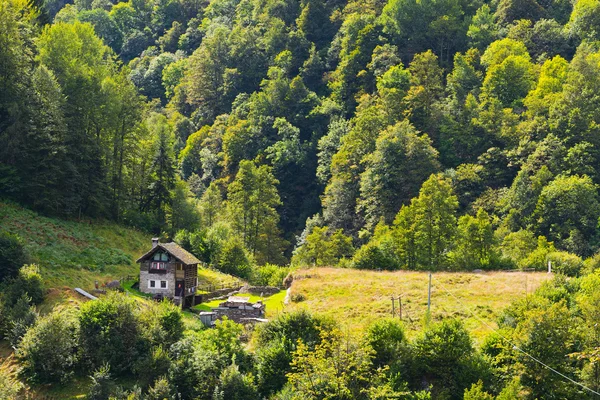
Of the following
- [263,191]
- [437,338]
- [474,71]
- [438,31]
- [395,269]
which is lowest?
[437,338]

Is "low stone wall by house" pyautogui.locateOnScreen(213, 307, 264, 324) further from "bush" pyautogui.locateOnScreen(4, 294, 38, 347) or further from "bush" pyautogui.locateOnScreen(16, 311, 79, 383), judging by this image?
"bush" pyautogui.locateOnScreen(4, 294, 38, 347)

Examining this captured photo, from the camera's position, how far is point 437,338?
160 ft

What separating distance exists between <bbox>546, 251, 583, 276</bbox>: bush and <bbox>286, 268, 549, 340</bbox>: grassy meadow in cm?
232

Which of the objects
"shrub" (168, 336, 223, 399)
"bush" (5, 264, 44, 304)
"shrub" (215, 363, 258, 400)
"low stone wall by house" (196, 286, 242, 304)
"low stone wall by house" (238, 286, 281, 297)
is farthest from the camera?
"low stone wall by house" (238, 286, 281, 297)

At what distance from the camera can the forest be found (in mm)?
49156

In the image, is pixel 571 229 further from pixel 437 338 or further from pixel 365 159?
pixel 437 338

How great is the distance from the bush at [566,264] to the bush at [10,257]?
151ft

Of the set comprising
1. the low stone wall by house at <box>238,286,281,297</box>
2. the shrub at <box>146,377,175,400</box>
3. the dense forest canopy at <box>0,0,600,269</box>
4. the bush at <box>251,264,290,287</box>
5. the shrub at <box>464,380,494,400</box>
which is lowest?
the shrub at <box>146,377,175,400</box>

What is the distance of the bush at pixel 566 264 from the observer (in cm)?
6669

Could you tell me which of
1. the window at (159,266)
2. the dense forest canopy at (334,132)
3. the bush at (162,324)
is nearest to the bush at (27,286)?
the bush at (162,324)

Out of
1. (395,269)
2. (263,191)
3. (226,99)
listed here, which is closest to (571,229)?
(395,269)

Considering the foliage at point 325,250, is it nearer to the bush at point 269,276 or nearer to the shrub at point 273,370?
the bush at point 269,276

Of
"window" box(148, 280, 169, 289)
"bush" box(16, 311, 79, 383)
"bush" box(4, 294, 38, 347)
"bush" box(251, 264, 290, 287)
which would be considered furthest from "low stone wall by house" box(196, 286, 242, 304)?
"bush" box(16, 311, 79, 383)

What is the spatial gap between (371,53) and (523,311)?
314 ft
